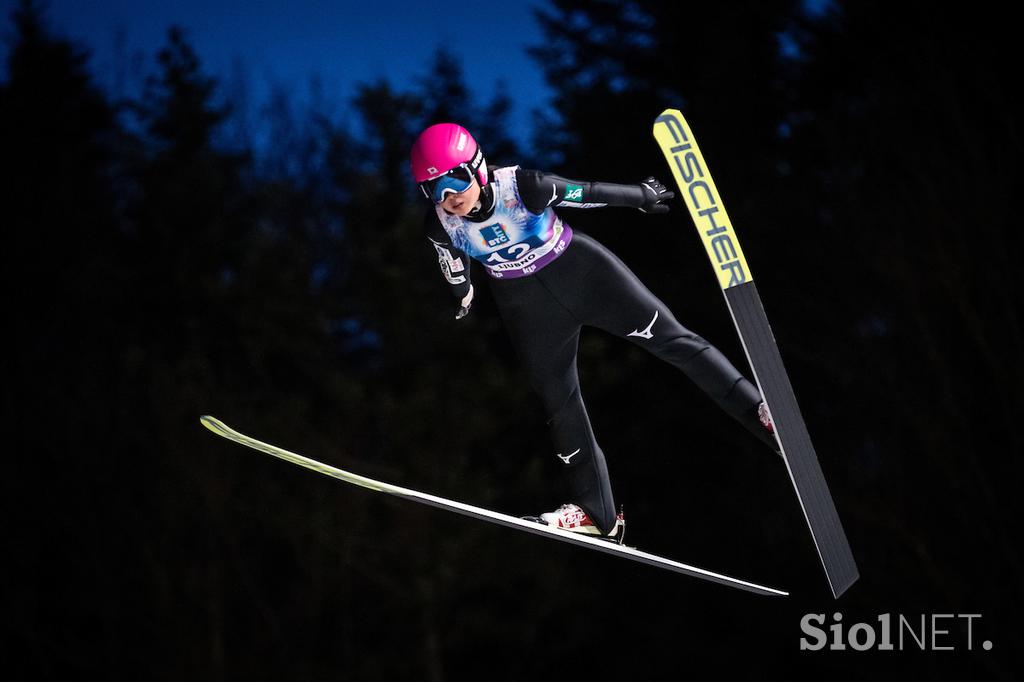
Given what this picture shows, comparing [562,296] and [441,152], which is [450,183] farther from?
[562,296]

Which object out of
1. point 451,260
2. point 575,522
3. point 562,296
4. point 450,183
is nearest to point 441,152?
point 450,183

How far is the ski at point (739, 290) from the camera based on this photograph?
432 centimetres

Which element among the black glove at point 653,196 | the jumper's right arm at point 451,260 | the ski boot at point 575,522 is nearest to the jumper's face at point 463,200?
the jumper's right arm at point 451,260

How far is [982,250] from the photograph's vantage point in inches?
495

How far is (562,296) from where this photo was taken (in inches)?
175

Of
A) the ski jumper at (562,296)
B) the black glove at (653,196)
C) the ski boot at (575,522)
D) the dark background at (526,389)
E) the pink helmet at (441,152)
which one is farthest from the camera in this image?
the dark background at (526,389)

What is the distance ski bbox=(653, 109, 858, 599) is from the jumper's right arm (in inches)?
34.2

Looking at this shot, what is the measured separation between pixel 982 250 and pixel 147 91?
42.1 ft

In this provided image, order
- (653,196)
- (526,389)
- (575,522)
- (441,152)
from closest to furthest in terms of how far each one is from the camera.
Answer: (441,152) → (653,196) → (575,522) → (526,389)

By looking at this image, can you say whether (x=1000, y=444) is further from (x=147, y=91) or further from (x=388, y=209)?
(x=147, y=91)

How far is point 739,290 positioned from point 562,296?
674 millimetres

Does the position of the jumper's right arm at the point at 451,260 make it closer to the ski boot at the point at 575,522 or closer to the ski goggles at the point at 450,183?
the ski goggles at the point at 450,183

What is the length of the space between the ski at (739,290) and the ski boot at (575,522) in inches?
30.9

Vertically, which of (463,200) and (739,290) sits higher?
(463,200)
